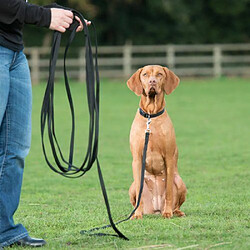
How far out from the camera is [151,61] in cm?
3034

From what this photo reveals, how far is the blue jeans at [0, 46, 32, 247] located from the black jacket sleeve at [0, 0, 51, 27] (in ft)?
0.94

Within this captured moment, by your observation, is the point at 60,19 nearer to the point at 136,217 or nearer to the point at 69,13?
the point at 69,13

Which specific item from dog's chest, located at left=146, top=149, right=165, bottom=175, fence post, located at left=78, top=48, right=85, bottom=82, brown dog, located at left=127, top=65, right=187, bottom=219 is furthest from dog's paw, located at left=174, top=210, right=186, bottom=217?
fence post, located at left=78, top=48, right=85, bottom=82

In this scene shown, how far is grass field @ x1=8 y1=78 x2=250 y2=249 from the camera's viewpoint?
16.0 ft

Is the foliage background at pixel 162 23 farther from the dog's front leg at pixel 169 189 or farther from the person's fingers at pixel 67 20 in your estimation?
the person's fingers at pixel 67 20

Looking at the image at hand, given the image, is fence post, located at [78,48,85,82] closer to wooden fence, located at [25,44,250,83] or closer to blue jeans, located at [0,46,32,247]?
wooden fence, located at [25,44,250,83]

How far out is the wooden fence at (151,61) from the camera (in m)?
29.5

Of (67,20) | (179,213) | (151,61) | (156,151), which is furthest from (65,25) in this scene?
(151,61)

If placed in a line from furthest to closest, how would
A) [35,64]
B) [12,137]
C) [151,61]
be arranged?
→ [151,61]
[35,64]
[12,137]

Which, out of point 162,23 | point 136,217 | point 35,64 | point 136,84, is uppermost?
point 162,23

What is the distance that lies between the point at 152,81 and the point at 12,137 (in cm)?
183

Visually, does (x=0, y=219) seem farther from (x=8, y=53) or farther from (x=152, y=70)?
(x=152, y=70)

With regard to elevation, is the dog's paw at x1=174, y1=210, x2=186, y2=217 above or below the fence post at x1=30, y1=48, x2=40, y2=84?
below

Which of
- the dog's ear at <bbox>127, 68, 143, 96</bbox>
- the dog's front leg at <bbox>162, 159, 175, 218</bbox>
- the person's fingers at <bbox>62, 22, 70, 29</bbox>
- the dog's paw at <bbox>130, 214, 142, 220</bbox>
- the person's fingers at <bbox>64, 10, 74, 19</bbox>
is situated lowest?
the dog's paw at <bbox>130, 214, 142, 220</bbox>
